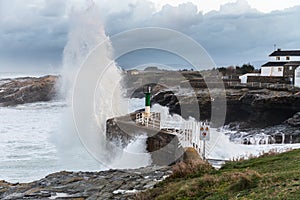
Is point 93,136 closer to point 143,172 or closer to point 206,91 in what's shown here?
point 143,172

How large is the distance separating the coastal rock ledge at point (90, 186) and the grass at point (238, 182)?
89 cm

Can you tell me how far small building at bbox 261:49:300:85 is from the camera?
171ft

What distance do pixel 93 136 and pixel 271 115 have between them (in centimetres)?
1816

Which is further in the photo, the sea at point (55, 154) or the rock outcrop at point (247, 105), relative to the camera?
the rock outcrop at point (247, 105)

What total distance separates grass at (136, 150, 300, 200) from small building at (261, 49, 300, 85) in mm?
42696

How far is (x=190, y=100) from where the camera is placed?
41750 mm

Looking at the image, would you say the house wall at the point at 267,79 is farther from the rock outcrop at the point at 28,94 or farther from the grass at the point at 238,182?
the grass at the point at 238,182

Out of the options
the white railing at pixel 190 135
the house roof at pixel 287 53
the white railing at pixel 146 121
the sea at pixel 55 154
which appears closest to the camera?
the white railing at pixel 190 135

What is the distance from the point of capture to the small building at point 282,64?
52.0 metres

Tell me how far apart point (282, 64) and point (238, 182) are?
50.0 metres

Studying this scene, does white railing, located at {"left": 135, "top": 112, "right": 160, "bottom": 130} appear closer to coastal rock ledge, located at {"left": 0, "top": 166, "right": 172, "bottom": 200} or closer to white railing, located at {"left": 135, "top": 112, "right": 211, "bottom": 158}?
white railing, located at {"left": 135, "top": 112, "right": 211, "bottom": 158}

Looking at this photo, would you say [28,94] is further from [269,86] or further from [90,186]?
[90,186]

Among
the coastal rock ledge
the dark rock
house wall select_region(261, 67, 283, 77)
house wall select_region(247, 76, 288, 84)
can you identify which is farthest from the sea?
house wall select_region(261, 67, 283, 77)

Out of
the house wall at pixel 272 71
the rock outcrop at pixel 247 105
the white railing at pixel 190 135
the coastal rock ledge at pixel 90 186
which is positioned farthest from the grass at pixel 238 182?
the house wall at pixel 272 71
